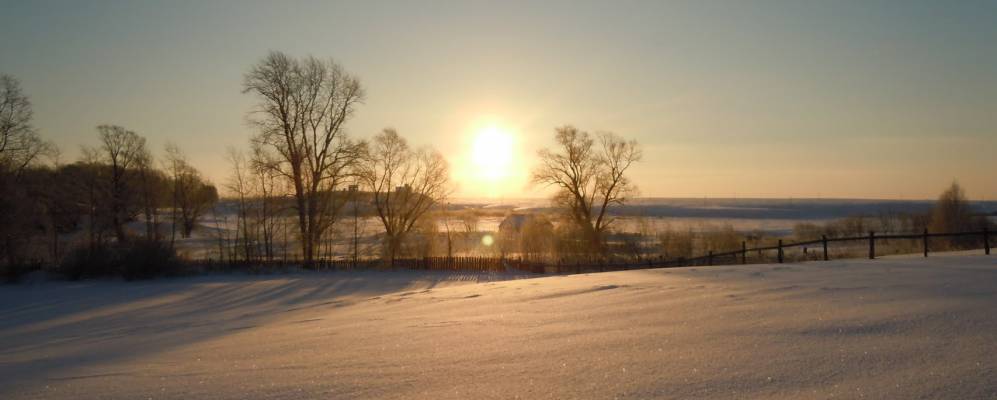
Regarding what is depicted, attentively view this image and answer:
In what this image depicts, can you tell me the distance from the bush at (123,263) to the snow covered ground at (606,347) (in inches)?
574

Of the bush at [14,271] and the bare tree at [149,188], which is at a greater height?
the bare tree at [149,188]

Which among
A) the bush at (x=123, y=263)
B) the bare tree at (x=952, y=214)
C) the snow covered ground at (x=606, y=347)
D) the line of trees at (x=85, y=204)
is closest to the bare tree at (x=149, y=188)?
the line of trees at (x=85, y=204)

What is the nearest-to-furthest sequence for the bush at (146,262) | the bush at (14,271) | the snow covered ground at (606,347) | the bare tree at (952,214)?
1. the snow covered ground at (606,347)
2. the bush at (146,262)
3. the bush at (14,271)
4. the bare tree at (952,214)

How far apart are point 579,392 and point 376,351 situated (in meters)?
2.90

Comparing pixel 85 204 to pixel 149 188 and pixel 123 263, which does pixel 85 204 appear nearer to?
pixel 149 188

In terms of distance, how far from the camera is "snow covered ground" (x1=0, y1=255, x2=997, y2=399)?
4.54 meters

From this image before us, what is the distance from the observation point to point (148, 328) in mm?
12469

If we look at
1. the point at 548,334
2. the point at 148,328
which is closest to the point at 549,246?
the point at 148,328

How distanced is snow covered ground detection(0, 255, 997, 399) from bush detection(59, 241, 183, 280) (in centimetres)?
1459

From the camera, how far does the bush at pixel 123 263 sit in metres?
25.4

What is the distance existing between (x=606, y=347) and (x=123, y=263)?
88.8 feet

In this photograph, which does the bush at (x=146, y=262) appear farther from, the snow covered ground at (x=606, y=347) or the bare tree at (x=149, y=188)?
the bare tree at (x=149, y=188)

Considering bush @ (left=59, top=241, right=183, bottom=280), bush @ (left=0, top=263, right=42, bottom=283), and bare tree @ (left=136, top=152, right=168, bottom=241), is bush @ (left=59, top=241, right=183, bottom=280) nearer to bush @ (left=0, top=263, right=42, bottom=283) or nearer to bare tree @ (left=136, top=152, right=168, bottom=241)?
bush @ (left=0, top=263, right=42, bottom=283)

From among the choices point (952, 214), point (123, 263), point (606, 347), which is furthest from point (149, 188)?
point (952, 214)
